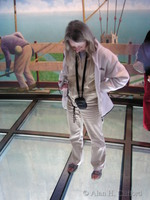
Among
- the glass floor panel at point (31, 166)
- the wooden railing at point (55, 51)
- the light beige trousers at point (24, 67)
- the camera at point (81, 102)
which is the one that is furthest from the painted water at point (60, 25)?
the camera at point (81, 102)

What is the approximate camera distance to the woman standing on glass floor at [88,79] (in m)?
1.52

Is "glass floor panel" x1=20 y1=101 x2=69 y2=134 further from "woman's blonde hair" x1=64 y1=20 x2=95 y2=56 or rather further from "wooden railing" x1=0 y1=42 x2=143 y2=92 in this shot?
"woman's blonde hair" x1=64 y1=20 x2=95 y2=56

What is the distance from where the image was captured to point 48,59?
10.8ft

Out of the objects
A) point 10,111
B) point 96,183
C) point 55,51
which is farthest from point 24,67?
point 96,183

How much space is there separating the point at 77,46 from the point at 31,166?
4.44ft

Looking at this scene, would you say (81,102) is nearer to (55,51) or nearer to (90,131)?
(90,131)

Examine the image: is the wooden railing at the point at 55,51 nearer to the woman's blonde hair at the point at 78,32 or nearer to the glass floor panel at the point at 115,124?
the glass floor panel at the point at 115,124

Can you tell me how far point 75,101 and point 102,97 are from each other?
0.67 feet

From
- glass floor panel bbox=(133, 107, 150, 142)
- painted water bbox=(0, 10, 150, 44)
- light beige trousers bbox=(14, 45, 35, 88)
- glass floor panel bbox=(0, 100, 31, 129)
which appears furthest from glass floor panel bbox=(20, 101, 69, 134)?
painted water bbox=(0, 10, 150, 44)

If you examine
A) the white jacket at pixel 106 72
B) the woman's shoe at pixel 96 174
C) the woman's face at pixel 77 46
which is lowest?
the woman's shoe at pixel 96 174

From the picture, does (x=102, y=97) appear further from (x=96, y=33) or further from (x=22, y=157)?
(x=96, y=33)

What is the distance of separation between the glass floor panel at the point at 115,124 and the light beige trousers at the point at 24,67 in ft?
4.11

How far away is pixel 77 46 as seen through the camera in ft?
5.00

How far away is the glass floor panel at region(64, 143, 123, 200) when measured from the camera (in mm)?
1950
